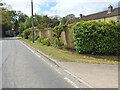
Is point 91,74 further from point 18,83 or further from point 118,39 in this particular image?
point 118,39

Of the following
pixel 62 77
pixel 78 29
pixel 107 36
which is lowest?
pixel 62 77

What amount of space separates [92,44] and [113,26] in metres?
2.04

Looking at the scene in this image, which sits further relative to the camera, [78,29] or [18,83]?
[78,29]

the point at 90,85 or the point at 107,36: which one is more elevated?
the point at 107,36

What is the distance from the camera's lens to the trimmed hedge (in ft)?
25.9

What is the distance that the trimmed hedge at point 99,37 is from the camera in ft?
25.9

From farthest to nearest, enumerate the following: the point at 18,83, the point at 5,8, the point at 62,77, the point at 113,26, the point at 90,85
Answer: the point at 5,8
the point at 113,26
the point at 62,77
the point at 18,83
the point at 90,85

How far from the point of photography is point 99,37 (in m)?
7.97

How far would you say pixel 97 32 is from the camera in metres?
8.00

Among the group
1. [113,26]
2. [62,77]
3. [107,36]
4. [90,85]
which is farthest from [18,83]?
[113,26]

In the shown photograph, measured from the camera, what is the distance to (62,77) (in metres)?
4.34

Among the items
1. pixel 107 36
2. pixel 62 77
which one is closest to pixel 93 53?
pixel 107 36

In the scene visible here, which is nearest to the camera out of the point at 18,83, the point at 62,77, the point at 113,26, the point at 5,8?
the point at 18,83

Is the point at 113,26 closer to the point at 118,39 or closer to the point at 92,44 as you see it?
the point at 118,39
